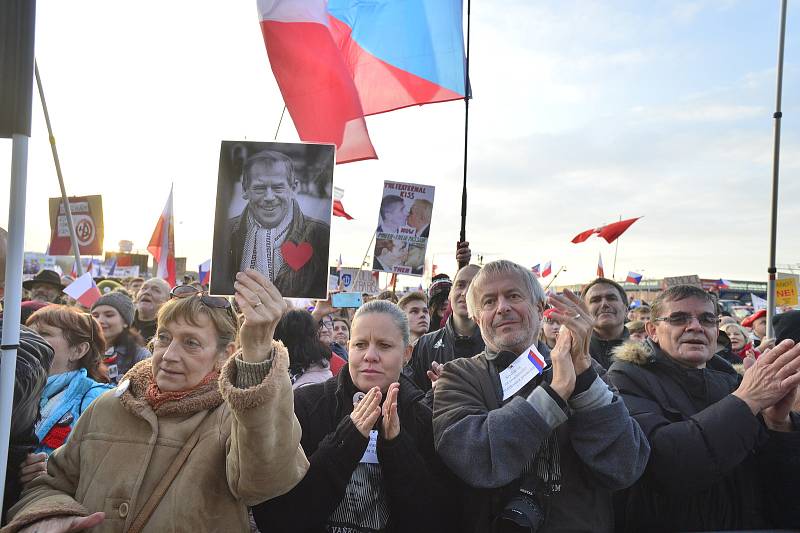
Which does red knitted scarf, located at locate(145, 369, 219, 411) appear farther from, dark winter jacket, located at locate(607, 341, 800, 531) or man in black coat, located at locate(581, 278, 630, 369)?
man in black coat, located at locate(581, 278, 630, 369)

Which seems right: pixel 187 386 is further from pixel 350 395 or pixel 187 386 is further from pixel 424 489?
pixel 424 489

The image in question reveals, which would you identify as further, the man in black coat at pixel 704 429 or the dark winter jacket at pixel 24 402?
the man in black coat at pixel 704 429

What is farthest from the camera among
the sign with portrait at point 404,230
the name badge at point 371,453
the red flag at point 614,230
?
the red flag at point 614,230

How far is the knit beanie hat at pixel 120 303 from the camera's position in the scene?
5176mm

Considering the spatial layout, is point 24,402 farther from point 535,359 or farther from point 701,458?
point 701,458

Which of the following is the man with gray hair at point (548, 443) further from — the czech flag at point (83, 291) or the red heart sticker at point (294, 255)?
the czech flag at point (83, 291)

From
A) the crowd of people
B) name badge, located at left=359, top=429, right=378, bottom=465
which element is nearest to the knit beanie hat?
the crowd of people

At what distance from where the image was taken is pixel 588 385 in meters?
2.37

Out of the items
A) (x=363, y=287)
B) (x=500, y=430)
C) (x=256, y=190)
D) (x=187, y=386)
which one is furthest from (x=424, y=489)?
(x=363, y=287)

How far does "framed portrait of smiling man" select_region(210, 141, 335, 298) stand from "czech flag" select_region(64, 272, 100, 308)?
481 centimetres

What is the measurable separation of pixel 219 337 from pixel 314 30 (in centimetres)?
320

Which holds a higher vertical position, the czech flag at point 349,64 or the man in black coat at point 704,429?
the czech flag at point 349,64

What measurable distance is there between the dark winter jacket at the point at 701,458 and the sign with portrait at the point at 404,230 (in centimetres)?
401

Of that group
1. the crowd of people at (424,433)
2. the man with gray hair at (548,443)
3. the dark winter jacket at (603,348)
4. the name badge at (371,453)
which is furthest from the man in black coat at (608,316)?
the name badge at (371,453)
